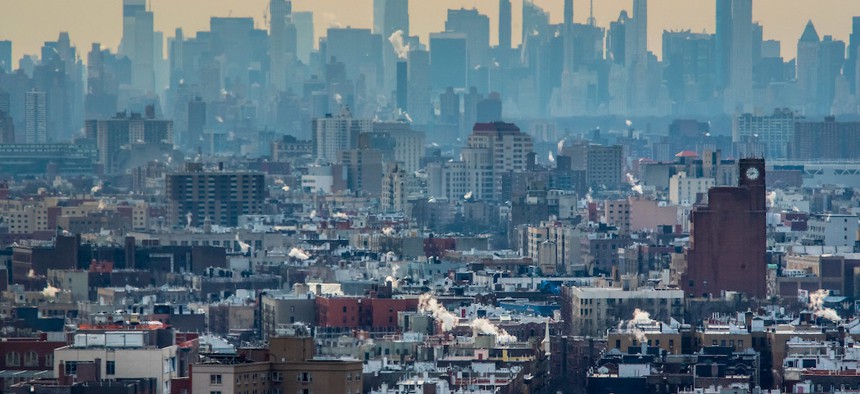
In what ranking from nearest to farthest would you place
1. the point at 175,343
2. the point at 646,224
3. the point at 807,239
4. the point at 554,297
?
the point at 175,343, the point at 554,297, the point at 807,239, the point at 646,224

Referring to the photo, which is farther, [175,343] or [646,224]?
[646,224]

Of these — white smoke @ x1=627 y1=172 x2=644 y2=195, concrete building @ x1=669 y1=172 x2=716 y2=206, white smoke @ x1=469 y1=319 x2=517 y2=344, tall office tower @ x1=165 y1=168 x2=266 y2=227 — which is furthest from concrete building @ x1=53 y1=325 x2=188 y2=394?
white smoke @ x1=627 y1=172 x2=644 y2=195

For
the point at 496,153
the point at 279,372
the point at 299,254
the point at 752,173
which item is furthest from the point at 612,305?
the point at 496,153

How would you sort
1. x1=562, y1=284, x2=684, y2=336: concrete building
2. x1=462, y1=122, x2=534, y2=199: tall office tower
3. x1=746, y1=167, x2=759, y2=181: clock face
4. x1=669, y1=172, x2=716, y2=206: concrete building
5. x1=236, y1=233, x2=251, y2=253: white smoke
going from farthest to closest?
x1=462, y1=122, x2=534, y2=199: tall office tower → x1=669, y1=172, x2=716, y2=206: concrete building → x1=236, y1=233, x2=251, y2=253: white smoke → x1=746, y1=167, x2=759, y2=181: clock face → x1=562, y1=284, x2=684, y2=336: concrete building

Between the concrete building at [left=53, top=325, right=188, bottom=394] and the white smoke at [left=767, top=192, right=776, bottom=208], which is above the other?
the white smoke at [left=767, top=192, right=776, bottom=208]

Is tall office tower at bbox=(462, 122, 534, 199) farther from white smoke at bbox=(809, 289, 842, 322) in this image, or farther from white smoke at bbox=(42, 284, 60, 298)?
white smoke at bbox=(809, 289, 842, 322)

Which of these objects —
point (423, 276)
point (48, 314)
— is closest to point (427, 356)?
point (48, 314)

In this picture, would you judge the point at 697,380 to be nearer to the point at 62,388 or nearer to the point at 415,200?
the point at 62,388

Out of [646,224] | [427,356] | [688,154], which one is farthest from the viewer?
[688,154]
